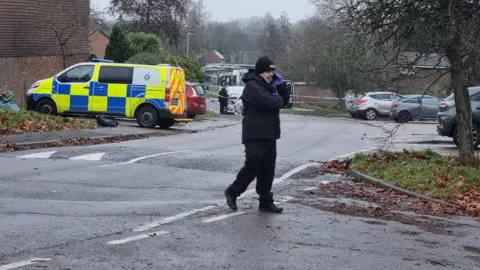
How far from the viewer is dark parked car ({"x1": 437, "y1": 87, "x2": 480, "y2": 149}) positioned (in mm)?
19469

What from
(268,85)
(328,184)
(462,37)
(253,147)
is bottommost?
(328,184)

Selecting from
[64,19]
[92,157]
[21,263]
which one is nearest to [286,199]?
[21,263]

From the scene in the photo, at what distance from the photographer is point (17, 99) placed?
31062 millimetres

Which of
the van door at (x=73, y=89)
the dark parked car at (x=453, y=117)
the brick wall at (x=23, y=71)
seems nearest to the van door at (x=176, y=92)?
the van door at (x=73, y=89)

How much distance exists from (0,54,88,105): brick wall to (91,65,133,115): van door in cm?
668

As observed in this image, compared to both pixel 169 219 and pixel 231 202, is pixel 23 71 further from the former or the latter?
pixel 169 219

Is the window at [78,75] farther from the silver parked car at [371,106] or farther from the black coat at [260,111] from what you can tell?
the silver parked car at [371,106]

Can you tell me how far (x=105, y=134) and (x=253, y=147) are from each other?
1195cm

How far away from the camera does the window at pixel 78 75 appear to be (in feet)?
79.5

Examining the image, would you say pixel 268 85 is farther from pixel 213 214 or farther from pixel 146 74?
pixel 146 74

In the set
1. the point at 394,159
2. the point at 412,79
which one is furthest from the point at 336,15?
the point at 394,159

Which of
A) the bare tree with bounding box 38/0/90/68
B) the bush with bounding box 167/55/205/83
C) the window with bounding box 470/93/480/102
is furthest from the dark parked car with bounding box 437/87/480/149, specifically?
the bush with bounding box 167/55/205/83

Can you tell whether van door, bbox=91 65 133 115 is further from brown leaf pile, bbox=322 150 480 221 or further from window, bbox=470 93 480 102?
brown leaf pile, bbox=322 150 480 221

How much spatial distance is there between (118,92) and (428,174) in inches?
537
